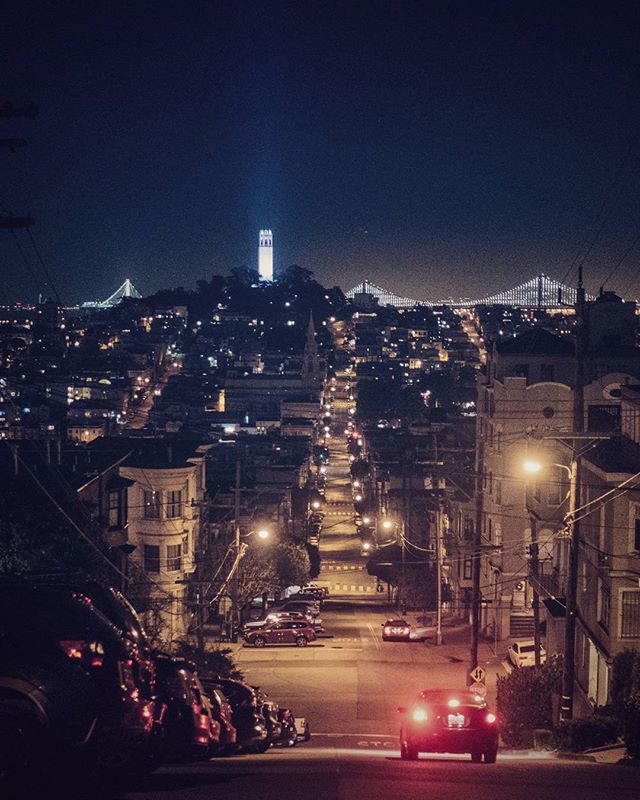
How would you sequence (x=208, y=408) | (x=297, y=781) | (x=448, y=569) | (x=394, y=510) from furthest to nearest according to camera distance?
(x=208, y=408) → (x=394, y=510) → (x=448, y=569) → (x=297, y=781)

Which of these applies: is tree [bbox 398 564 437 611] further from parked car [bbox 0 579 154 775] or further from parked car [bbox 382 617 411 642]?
parked car [bbox 0 579 154 775]

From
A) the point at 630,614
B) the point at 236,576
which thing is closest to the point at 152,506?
the point at 236,576

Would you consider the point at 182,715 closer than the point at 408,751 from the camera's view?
Yes

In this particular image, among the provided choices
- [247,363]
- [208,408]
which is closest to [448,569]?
[208,408]

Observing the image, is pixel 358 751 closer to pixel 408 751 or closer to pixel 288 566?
pixel 408 751

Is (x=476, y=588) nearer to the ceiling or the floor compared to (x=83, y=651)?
nearer to the floor

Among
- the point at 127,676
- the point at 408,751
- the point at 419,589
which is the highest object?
the point at 127,676

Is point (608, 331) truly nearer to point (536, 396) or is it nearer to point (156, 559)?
point (536, 396)

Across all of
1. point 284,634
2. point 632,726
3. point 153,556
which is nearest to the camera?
point 632,726
